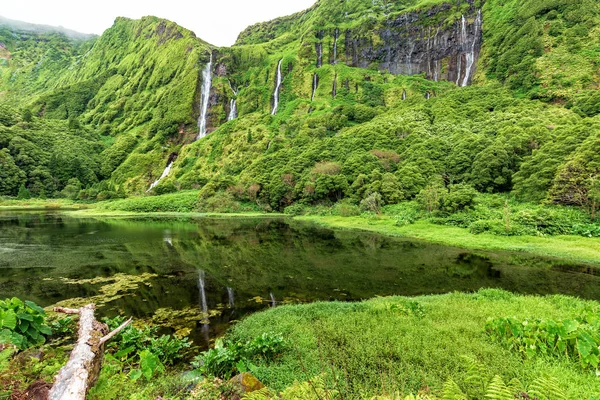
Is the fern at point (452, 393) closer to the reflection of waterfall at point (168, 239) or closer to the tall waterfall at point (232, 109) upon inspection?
the reflection of waterfall at point (168, 239)

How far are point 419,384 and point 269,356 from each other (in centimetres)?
416

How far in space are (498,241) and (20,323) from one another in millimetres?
34031

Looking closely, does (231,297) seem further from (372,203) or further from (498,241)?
(372,203)

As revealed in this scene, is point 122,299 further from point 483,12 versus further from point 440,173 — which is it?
point 483,12

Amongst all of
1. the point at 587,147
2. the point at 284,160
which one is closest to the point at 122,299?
the point at 587,147

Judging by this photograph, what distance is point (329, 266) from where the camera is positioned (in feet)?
72.5

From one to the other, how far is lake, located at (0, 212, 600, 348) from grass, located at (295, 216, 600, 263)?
6.24 feet

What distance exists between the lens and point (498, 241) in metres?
29.2

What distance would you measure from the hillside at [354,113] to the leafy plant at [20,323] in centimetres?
4326

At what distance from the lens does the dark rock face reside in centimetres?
11938

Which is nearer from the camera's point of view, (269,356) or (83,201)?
(269,356)

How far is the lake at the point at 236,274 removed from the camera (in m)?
14.3

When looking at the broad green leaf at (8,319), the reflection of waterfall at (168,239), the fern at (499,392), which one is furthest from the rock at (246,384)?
the reflection of waterfall at (168,239)

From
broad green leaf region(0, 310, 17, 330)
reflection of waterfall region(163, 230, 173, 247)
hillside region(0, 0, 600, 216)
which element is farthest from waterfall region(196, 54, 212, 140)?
broad green leaf region(0, 310, 17, 330)
